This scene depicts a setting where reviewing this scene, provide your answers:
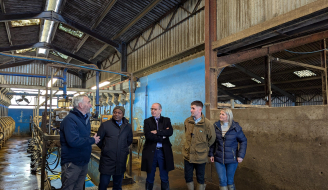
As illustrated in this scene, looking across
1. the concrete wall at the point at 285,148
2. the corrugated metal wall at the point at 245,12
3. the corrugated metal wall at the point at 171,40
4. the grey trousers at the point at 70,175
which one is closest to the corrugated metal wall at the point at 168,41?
the corrugated metal wall at the point at 171,40

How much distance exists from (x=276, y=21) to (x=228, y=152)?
249 cm

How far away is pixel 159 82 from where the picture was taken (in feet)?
27.9

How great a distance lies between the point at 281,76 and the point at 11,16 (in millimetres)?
11127

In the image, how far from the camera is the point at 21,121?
19.1 metres

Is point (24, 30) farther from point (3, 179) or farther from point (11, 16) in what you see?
point (3, 179)

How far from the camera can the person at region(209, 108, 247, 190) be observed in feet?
10.8

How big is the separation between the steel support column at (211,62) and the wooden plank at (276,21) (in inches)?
7.5

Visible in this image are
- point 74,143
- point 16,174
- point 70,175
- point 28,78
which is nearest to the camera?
point 74,143

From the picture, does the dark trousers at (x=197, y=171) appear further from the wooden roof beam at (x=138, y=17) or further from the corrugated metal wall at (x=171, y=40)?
the wooden roof beam at (x=138, y=17)

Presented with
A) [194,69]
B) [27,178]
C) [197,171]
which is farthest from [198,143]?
[27,178]

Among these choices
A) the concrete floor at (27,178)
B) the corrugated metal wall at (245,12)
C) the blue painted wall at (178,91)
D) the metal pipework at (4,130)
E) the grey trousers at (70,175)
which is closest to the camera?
the grey trousers at (70,175)

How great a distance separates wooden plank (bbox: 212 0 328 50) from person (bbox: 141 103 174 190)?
8.13 feet

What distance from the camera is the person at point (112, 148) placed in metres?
3.28

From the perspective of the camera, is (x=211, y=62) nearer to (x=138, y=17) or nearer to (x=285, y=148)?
(x=285, y=148)
